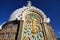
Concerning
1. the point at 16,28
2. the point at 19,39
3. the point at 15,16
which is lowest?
the point at 19,39

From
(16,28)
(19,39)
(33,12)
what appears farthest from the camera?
(33,12)

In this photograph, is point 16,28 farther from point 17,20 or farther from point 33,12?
point 33,12

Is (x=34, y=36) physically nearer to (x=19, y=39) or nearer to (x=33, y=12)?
(x=19, y=39)

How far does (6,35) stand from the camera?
15859 mm

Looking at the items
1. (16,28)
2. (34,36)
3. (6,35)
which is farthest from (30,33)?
(6,35)

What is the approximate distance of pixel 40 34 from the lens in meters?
15.8

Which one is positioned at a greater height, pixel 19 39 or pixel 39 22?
pixel 39 22

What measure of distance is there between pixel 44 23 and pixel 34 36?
1956 millimetres

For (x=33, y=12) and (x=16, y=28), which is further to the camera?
(x=33, y=12)

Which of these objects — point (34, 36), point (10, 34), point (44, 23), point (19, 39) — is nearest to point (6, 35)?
point (10, 34)

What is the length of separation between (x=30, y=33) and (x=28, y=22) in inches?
48.9

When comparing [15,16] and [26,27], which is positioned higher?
[15,16]

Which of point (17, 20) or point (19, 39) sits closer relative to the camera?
point (19, 39)

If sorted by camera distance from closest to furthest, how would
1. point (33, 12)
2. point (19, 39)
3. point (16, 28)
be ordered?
point (19, 39) < point (16, 28) < point (33, 12)
